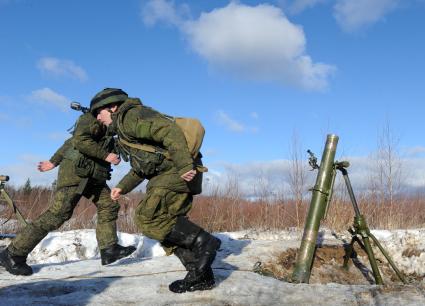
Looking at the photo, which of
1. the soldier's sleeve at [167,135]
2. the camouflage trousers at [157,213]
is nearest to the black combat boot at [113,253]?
the camouflage trousers at [157,213]

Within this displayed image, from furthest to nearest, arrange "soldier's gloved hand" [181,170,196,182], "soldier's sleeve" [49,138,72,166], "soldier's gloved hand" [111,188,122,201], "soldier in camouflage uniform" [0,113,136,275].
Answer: "soldier's sleeve" [49,138,72,166] → "soldier in camouflage uniform" [0,113,136,275] → "soldier's gloved hand" [111,188,122,201] → "soldier's gloved hand" [181,170,196,182]

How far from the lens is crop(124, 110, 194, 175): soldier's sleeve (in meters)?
3.38

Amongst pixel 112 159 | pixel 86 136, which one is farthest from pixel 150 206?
pixel 86 136

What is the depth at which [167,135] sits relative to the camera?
343cm

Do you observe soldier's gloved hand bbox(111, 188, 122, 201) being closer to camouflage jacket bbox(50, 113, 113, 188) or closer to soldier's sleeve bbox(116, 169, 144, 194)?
soldier's sleeve bbox(116, 169, 144, 194)

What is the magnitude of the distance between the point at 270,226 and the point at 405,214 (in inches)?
106

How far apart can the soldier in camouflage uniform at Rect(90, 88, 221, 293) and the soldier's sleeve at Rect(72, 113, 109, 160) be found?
0.81 metres

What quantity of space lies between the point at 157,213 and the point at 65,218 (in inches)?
56.3

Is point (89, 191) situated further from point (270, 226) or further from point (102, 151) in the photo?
point (270, 226)

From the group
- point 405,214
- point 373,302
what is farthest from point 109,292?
point 405,214

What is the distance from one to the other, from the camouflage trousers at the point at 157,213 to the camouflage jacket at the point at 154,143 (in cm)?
7

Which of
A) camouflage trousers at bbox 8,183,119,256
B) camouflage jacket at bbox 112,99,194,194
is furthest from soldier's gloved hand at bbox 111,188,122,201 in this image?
camouflage trousers at bbox 8,183,119,256

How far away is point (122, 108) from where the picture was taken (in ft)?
12.0

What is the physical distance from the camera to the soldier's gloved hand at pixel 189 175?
334 cm
